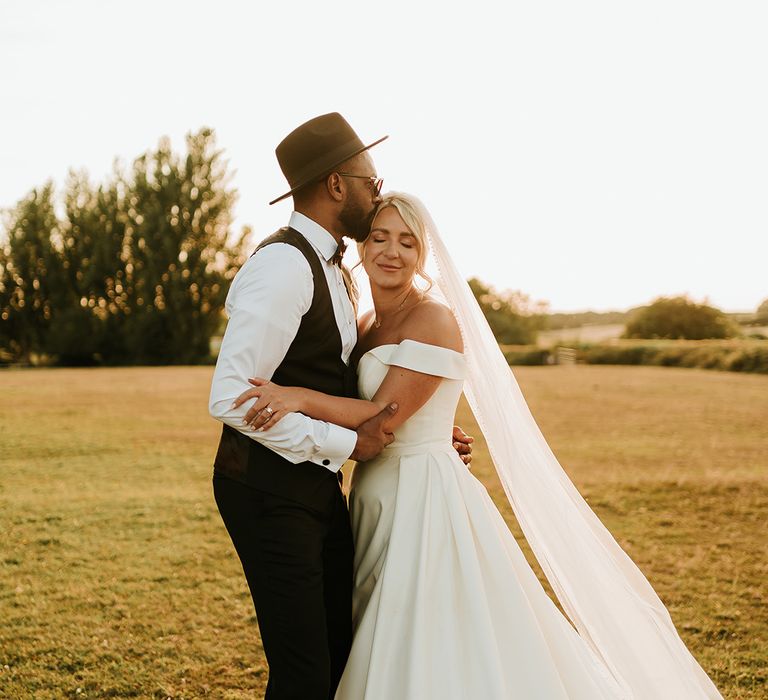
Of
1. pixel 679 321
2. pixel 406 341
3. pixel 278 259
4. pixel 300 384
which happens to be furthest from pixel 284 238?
pixel 679 321

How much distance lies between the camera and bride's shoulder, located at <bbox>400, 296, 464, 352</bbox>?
11.0ft

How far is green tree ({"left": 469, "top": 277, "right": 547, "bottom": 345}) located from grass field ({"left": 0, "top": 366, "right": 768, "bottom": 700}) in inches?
1158

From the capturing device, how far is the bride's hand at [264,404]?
2.73 meters

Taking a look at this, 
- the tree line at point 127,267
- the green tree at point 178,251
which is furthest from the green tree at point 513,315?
the green tree at point 178,251

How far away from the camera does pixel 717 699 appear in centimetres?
369

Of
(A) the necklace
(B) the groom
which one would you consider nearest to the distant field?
(A) the necklace

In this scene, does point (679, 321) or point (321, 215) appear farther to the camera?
point (679, 321)

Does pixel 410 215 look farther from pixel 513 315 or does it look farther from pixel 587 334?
pixel 513 315

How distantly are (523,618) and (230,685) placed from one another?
2.22 meters

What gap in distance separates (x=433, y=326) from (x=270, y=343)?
2.78 ft

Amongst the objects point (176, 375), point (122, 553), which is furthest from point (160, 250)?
point (122, 553)

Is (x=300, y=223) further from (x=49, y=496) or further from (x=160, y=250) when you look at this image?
(x=160, y=250)

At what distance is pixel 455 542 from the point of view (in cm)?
317

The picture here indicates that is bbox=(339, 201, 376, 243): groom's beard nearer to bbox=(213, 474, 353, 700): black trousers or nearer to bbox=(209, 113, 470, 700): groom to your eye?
bbox=(209, 113, 470, 700): groom
